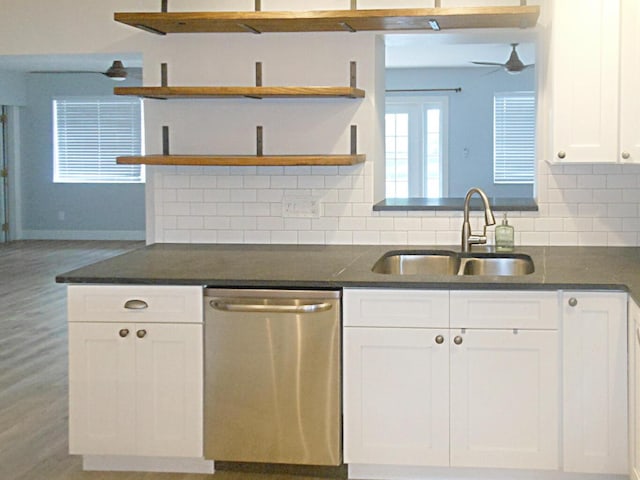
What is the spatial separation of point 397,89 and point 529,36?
25.3 feet

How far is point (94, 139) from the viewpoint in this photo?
1303 cm

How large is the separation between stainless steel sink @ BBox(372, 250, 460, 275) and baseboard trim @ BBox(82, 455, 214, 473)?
1.17 m

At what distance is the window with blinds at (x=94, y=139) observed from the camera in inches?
508

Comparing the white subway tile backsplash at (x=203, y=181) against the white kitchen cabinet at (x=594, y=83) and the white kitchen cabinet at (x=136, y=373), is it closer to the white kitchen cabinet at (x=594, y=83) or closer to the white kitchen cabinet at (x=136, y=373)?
the white kitchen cabinet at (x=136, y=373)

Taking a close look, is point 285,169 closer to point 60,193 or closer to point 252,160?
point 252,160

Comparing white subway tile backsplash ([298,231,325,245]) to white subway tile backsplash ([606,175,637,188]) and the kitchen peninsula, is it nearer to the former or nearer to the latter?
the kitchen peninsula

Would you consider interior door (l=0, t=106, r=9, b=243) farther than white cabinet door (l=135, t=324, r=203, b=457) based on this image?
Yes

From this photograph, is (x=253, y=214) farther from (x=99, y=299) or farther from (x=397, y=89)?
(x=397, y=89)

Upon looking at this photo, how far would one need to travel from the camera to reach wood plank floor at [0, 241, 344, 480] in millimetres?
3742

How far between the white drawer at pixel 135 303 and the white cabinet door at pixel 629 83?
180 cm

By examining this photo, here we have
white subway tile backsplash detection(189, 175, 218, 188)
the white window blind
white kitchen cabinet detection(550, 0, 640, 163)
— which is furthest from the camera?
Result: the white window blind

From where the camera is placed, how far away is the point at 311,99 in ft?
14.5

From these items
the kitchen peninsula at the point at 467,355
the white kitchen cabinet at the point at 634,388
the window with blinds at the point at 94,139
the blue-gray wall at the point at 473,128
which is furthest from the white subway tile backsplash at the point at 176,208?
the window with blinds at the point at 94,139

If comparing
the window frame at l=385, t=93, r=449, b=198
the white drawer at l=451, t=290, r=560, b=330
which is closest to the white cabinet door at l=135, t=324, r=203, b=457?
the white drawer at l=451, t=290, r=560, b=330
